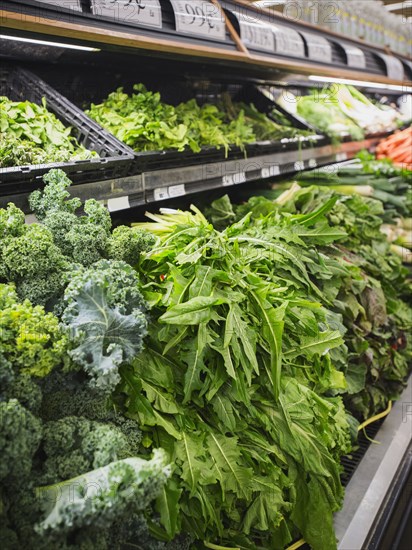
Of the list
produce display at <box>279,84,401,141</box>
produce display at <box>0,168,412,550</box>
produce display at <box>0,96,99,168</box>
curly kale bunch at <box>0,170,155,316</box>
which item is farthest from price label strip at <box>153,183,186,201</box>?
produce display at <box>279,84,401,141</box>

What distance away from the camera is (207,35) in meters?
2.30

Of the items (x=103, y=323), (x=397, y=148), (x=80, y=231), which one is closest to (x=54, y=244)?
(x=80, y=231)

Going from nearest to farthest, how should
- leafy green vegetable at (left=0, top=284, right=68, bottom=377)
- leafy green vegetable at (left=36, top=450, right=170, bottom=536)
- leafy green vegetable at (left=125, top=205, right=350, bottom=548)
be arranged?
1. leafy green vegetable at (left=36, top=450, right=170, bottom=536)
2. leafy green vegetable at (left=0, top=284, right=68, bottom=377)
3. leafy green vegetable at (left=125, top=205, right=350, bottom=548)

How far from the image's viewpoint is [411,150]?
15.6ft

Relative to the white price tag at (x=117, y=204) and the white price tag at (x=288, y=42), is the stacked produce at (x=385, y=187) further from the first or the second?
the white price tag at (x=117, y=204)

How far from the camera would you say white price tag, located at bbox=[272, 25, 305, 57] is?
9.21 ft

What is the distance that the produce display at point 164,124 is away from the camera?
2305mm

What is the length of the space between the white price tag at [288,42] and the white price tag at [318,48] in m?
0.08

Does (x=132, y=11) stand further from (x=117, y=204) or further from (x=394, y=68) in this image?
(x=394, y=68)

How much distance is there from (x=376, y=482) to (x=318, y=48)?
249 centimetres

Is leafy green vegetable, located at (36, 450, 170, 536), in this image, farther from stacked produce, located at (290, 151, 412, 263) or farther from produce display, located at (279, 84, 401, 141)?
produce display, located at (279, 84, 401, 141)

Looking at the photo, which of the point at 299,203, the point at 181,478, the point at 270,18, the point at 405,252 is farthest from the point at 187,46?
the point at 405,252

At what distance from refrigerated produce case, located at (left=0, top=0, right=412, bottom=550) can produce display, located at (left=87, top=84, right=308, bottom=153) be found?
0.09 meters

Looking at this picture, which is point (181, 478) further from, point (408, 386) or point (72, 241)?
point (408, 386)
